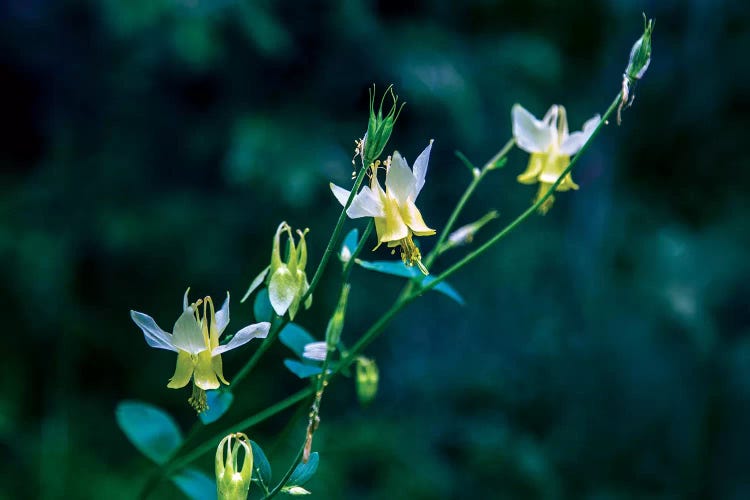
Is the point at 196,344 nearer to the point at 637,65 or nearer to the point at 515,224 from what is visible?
the point at 515,224

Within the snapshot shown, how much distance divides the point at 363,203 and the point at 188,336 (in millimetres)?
210

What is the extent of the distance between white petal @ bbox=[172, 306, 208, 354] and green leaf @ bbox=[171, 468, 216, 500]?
0.19 meters

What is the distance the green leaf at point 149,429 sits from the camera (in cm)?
94

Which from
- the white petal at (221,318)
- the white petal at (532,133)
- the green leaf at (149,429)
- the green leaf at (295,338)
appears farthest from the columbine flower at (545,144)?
the green leaf at (149,429)

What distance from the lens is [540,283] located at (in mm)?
3377

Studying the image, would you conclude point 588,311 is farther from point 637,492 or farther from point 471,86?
point 471,86

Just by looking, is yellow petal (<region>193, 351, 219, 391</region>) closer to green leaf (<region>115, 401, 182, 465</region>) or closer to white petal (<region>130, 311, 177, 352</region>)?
white petal (<region>130, 311, 177, 352</region>)

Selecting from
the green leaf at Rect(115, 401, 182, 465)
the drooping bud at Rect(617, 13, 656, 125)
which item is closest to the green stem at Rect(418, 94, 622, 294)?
the drooping bud at Rect(617, 13, 656, 125)

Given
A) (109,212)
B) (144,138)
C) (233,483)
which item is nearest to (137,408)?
(233,483)

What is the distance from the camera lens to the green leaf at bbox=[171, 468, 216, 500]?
835 millimetres

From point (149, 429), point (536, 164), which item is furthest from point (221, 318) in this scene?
point (536, 164)

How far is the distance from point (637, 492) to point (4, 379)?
2285mm

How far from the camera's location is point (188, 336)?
0.73 m

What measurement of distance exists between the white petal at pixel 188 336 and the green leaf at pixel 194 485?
0.63ft
